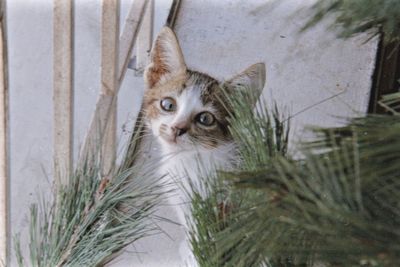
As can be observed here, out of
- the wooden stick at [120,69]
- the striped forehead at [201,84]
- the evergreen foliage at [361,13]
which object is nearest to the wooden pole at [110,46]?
the wooden stick at [120,69]

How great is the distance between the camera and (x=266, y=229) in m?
0.29

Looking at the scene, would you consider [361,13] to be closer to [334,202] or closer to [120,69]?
[334,202]

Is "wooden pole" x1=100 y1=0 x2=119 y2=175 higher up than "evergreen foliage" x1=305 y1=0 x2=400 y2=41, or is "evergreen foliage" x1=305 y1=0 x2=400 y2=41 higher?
"wooden pole" x1=100 y1=0 x2=119 y2=175

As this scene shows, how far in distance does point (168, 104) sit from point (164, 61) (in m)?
0.08

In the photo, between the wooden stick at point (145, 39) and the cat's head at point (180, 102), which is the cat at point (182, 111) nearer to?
the cat's head at point (180, 102)

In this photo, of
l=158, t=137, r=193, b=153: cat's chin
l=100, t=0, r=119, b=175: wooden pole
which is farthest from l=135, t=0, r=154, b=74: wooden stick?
l=158, t=137, r=193, b=153: cat's chin

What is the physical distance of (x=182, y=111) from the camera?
0.91 metres

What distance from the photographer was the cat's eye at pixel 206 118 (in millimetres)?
894

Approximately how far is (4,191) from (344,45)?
85 centimetres

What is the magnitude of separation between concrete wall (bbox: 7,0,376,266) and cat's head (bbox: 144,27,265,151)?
3.9 inches

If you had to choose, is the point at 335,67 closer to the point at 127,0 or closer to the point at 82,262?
the point at 127,0

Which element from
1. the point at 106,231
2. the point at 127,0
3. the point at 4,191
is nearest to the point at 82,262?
the point at 106,231

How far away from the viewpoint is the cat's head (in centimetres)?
89

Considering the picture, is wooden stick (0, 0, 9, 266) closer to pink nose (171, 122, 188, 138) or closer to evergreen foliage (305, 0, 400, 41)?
pink nose (171, 122, 188, 138)
